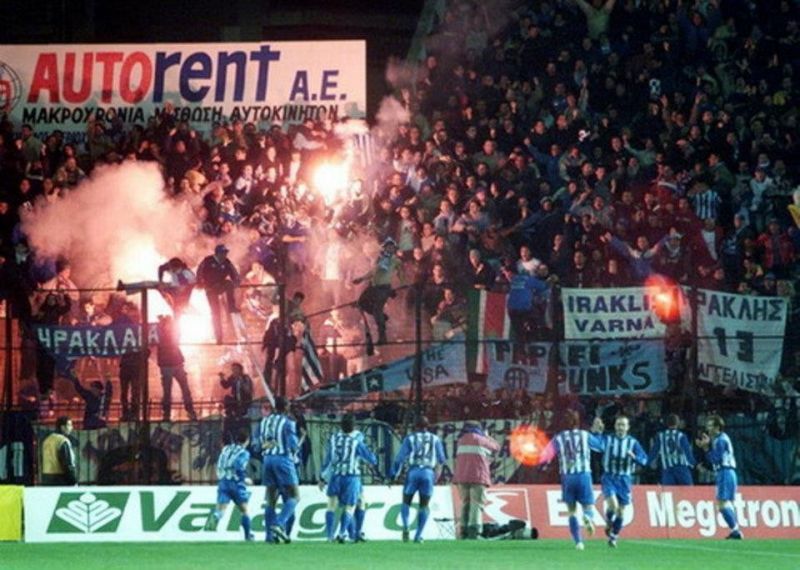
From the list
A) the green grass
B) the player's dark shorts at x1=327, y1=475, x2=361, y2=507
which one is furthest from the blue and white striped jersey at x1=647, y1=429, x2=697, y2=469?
the player's dark shorts at x1=327, y1=475, x2=361, y2=507

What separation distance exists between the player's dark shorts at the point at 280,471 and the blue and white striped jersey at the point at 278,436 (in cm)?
8

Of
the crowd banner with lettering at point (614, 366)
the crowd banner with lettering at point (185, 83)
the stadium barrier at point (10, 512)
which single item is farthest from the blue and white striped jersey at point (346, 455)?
the crowd banner with lettering at point (185, 83)

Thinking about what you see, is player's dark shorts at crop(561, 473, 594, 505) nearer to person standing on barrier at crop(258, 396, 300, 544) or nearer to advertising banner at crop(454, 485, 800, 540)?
advertising banner at crop(454, 485, 800, 540)

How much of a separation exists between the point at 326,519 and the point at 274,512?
3.39 feet

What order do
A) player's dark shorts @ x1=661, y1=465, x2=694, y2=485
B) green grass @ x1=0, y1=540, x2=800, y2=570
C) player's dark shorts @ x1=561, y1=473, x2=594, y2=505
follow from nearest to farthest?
green grass @ x1=0, y1=540, x2=800, y2=570 < player's dark shorts @ x1=561, y1=473, x2=594, y2=505 < player's dark shorts @ x1=661, y1=465, x2=694, y2=485

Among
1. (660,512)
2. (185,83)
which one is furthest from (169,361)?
(185,83)

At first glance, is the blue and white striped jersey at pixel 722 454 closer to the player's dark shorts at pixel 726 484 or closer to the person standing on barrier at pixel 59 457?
the player's dark shorts at pixel 726 484

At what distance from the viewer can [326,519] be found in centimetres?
2627

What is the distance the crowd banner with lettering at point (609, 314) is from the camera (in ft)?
87.9

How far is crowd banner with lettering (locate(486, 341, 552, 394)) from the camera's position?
26.8m

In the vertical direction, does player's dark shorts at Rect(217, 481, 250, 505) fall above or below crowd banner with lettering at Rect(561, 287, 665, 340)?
below

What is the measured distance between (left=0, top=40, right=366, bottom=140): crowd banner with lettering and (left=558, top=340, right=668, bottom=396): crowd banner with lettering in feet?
33.9

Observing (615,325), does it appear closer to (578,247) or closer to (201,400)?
(578,247)

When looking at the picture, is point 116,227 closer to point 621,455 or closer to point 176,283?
point 176,283
